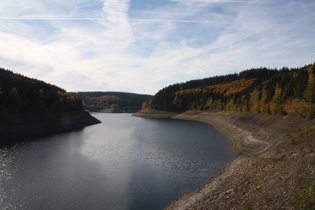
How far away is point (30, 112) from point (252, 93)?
7284cm

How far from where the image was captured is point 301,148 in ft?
73.0

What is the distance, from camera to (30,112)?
6656cm

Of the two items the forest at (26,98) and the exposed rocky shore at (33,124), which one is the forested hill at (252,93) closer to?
Answer: the exposed rocky shore at (33,124)

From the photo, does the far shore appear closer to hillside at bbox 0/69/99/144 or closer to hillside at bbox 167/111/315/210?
hillside at bbox 167/111/315/210

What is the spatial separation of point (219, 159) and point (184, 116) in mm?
103930

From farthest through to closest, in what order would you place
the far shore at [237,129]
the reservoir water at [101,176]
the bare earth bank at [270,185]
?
the far shore at [237,129] → the reservoir water at [101,176] → the bare earth bank at [270,185]

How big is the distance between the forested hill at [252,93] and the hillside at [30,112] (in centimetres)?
6097

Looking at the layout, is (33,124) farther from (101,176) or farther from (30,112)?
(101,176)

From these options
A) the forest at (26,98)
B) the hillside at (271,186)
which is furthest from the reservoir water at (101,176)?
the forest at (26,98)

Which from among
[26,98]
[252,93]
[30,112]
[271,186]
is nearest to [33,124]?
[30,112]

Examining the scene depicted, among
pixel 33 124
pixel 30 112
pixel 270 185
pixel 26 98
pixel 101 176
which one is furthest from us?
pixel 26 98

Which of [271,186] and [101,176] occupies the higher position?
[271,186]

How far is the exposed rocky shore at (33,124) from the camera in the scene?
54844mm

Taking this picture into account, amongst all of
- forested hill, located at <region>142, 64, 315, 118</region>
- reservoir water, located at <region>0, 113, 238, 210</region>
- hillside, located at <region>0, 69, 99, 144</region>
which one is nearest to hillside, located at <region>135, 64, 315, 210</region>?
forested hill, located at <region>142, 64, 315, 118</region>
